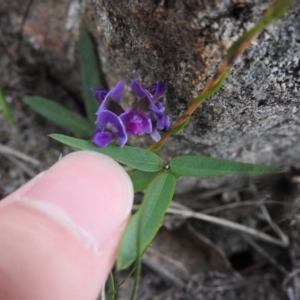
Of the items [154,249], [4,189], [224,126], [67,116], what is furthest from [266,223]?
[4,189]

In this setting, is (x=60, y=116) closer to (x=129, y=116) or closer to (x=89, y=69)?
(x=89, y=69)

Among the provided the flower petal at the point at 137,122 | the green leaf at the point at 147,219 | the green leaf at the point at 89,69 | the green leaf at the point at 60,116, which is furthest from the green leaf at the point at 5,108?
the green leaf at the point at 147,219

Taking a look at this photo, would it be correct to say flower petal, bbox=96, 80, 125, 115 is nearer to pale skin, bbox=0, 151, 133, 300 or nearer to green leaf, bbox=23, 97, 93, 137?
pale skin, bbox=0, 151, 133, 300

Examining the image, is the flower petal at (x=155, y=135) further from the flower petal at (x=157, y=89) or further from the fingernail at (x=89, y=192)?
the fingernail at (x=89, y=192)

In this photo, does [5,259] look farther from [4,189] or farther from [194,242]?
[194,242]

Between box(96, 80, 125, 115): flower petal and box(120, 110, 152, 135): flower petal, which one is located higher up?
box(96, 80, 125, 115): flower petal

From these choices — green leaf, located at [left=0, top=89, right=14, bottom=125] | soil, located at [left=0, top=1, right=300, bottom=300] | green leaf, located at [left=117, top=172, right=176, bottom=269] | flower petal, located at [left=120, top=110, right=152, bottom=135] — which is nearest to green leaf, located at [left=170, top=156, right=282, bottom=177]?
green leaf, located at [left=117, top=172, right=176, bottom=269]

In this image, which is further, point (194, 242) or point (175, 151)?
point (194, 242)

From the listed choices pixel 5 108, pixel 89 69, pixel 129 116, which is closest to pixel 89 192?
pixel 129 116
